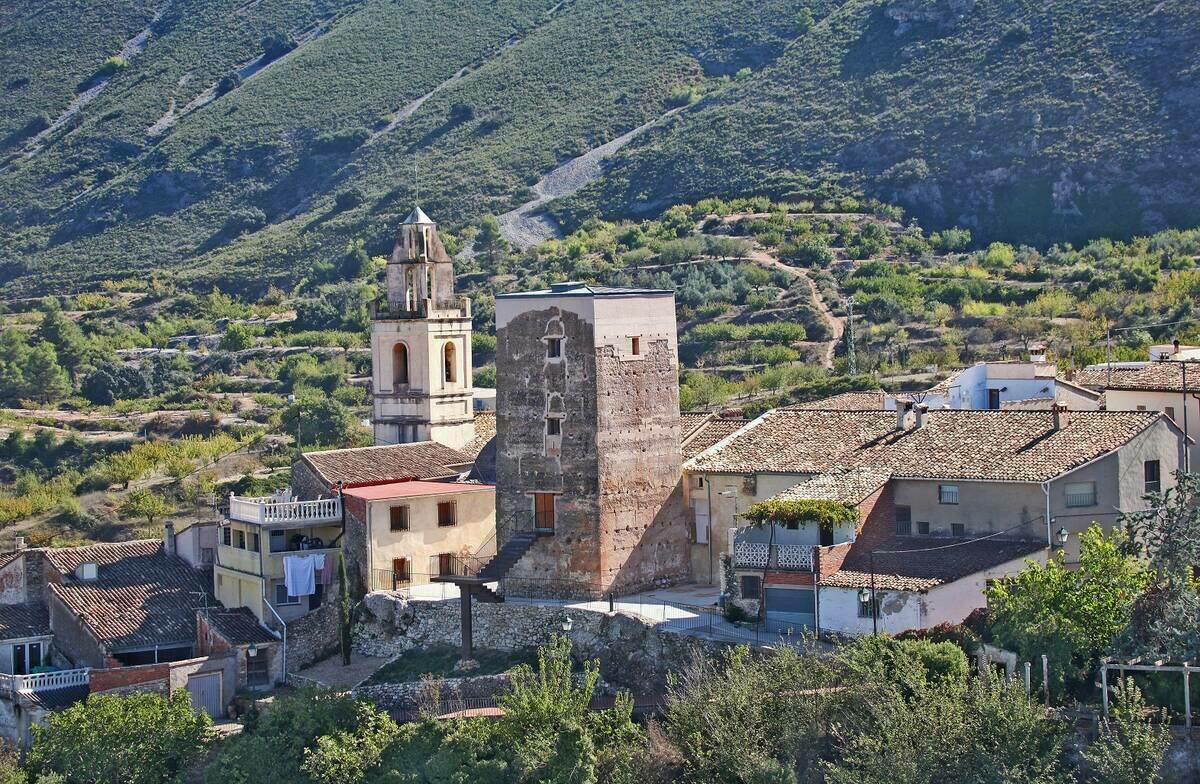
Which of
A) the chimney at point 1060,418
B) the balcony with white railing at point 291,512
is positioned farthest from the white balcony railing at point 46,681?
the chimney at point 1060,418

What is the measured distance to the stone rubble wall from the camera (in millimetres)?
36469

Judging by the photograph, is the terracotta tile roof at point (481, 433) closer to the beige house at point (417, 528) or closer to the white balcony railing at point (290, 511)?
the beige house at point (417, 528)

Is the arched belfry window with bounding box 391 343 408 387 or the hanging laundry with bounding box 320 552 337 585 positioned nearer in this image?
the hanging laundry with bounding box 320 552 337 585

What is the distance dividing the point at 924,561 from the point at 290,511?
14.8 meters

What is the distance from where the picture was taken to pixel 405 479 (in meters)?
46.0

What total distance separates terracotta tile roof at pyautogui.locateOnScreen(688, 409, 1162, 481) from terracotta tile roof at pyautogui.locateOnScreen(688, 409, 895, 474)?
0.02 m

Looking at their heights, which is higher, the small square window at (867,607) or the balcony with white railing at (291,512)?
the balcony with white railing at (291,512)

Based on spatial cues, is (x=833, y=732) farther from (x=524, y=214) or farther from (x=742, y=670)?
(x=524, y=214)

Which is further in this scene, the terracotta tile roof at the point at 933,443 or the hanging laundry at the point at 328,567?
the hanging laundry at the point at 328,567

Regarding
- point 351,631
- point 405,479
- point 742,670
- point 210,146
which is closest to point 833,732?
point 742,670

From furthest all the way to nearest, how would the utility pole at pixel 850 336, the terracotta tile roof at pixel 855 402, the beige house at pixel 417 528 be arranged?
the utility pole at pixel 850 336 < the terracotta tile roof at pixel 855 402 < the beige house at pixel 417 528

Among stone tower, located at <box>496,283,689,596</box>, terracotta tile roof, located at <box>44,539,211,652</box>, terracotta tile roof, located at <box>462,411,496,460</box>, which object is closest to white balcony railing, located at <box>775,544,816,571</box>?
stone tower, located at <box>496,283,689,596</box>

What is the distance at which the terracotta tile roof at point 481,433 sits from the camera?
168ft

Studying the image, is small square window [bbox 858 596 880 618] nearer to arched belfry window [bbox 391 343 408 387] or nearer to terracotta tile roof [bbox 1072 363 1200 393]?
terracotta tile roof [bbox 1072 363 1200 393]
